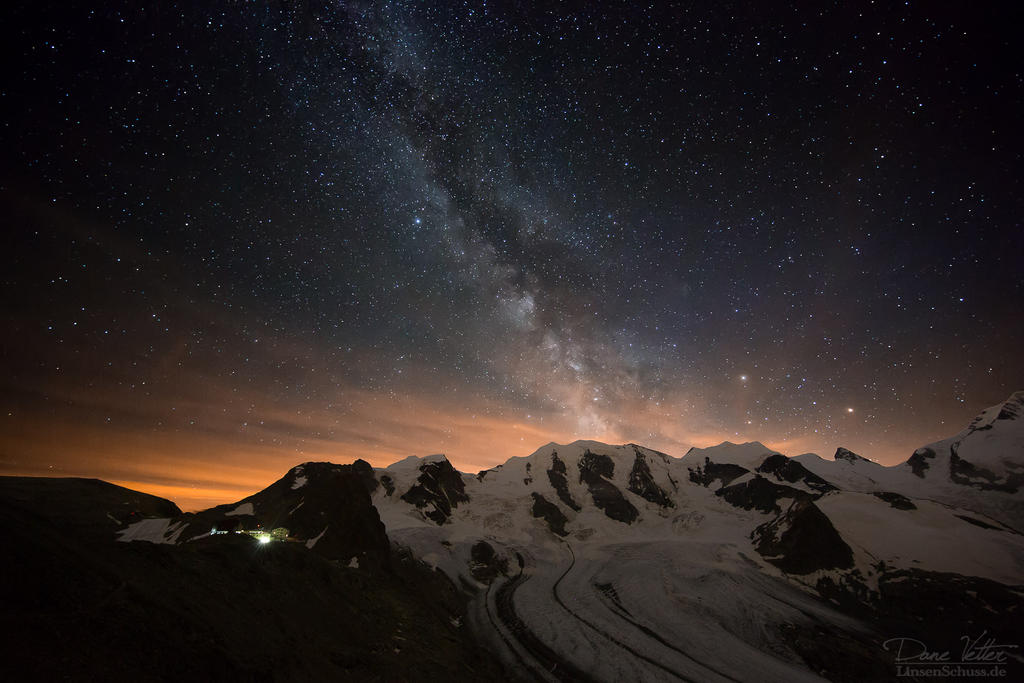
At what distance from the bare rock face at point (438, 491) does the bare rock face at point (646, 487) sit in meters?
68.2

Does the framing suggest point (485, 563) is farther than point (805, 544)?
No

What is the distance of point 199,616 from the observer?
14656mm

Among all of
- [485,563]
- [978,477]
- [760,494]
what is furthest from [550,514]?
[978,477]

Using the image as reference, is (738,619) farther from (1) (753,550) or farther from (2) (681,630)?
(1) (753,550)

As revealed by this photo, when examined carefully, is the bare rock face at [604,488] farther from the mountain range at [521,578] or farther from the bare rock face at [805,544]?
the bare rock face at [805,544]

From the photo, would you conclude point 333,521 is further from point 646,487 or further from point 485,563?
point 646,487

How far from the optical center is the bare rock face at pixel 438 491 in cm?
10462

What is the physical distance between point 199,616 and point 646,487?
158239 mm

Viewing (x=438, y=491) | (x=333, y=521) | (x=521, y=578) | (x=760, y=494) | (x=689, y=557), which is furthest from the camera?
(x=760, y=494)

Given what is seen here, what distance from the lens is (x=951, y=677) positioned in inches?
1789

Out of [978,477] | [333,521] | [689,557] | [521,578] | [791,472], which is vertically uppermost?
[978,477]

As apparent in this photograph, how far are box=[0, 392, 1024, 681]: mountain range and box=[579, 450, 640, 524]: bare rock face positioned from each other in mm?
1300

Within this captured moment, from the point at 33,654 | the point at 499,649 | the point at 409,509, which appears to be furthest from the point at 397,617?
the point at 409,509
